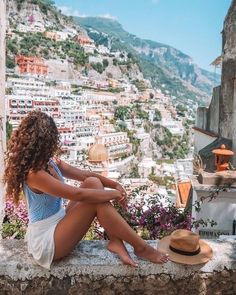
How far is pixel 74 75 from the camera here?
113438 millimetres

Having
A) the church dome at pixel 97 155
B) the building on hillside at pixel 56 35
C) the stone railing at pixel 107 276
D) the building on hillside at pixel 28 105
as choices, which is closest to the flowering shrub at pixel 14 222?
the stone railing at pixel 107 276

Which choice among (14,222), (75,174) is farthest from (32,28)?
(75,174)

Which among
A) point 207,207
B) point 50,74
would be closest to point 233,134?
point 207,207

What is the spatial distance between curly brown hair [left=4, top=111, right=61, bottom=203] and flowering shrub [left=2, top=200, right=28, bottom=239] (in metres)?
1.57

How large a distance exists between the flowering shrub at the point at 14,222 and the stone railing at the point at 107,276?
1451 mm

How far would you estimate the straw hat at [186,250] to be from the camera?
2297 mm

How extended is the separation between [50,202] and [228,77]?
18.7 feet

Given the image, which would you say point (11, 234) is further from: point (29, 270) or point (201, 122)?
point (201, 122)

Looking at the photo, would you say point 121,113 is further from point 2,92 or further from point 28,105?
point 2,92

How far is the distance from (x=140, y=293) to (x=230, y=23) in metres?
6.35

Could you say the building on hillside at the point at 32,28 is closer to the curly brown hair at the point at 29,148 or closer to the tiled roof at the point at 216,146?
the tiled roof at the point at 216,146

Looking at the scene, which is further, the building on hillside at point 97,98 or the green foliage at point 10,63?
the building on hillside at point 97,98

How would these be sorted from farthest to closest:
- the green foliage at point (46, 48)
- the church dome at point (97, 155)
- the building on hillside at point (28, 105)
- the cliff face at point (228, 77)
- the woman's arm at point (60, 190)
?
the green foliage at point (46, 48) → the building on hillside at point (28, 105) → the church dome at point (97, 155) → the cliff face at point (228, 77) → the woman's arm at point (60, 190)

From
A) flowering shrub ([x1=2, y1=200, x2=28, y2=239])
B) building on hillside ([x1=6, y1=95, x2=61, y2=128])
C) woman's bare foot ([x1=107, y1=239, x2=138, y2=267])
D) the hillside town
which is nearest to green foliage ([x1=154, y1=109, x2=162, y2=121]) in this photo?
the hillside town
